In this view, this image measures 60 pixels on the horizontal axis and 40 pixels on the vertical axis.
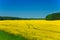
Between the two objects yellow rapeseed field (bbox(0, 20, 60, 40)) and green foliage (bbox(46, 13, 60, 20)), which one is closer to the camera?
yellow rapeseed field (bbox(0, 20, 60, 40))

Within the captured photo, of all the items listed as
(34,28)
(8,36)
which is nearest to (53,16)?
(34,28)

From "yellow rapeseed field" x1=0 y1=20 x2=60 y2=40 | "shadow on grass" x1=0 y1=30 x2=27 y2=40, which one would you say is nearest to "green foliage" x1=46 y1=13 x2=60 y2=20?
"yellow rapeseed field" x1=0 y1=20 x2=60 y2=40

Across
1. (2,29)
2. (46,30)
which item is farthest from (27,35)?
(2,29)

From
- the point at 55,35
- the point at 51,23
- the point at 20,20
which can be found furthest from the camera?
the point at 20,20

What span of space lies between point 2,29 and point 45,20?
0.59m

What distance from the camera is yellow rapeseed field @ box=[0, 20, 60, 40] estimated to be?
2100mm

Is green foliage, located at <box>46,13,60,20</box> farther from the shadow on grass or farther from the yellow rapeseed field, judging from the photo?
the shadow on grass

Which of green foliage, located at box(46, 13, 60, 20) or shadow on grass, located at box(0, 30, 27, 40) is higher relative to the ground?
green foliage, located at box(46, 13, 60, 20)

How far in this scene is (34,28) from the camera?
225 cm

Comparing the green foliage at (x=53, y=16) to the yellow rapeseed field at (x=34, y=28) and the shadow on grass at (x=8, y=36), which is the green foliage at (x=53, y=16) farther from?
the shadow on grass at (x=8, y=36)

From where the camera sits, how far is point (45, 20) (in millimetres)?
2332

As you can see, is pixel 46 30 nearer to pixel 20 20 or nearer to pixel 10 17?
pixel 20 20

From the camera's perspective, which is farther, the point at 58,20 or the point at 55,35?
the point at 58,20

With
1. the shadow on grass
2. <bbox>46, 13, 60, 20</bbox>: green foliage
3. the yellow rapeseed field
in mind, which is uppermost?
<bbox>46, 13, 60, 20</bbox>: green foliage
